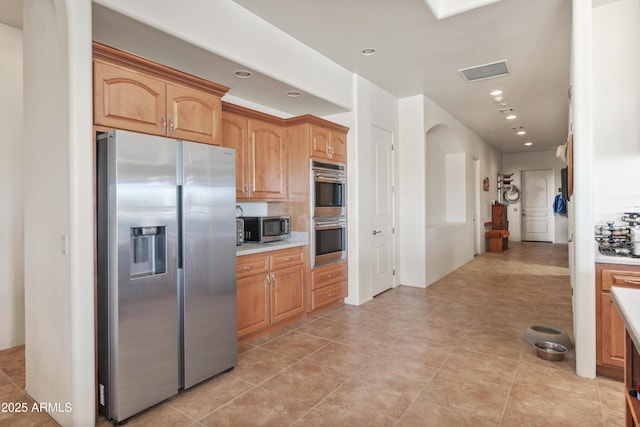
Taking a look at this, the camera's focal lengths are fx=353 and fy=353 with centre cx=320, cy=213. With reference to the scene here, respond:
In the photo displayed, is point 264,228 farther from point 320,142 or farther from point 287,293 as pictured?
point 320,142

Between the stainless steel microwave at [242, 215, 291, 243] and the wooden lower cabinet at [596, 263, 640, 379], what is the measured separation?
2.77 metres

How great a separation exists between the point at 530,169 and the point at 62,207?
493 inches

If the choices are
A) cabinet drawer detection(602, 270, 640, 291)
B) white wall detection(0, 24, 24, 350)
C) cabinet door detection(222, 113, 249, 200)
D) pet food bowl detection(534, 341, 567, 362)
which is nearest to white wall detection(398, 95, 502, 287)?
pet food bowl detection(534, 341, 567, 362)

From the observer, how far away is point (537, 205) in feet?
37.1

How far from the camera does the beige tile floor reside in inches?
83.7

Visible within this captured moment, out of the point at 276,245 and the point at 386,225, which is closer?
the point at 276,245

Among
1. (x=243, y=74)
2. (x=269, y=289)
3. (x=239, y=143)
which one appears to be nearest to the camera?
(x=243, y=74)

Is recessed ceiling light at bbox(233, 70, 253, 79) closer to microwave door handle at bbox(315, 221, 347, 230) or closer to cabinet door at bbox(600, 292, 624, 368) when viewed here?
microwave door handle at bbox(315, 221, 347, 230)

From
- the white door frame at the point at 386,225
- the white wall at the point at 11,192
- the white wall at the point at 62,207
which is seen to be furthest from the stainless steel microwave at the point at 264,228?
the white wall at the point at 11,192

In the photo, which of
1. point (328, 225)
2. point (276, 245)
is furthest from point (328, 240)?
point (276, 245)

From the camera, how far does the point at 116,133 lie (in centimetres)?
202

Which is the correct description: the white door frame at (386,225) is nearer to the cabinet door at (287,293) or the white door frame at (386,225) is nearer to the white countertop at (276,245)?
the white countertop at (276,245)

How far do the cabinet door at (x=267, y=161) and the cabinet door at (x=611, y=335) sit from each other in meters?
3.06

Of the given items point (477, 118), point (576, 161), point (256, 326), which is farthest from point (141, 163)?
point (477, 118)
